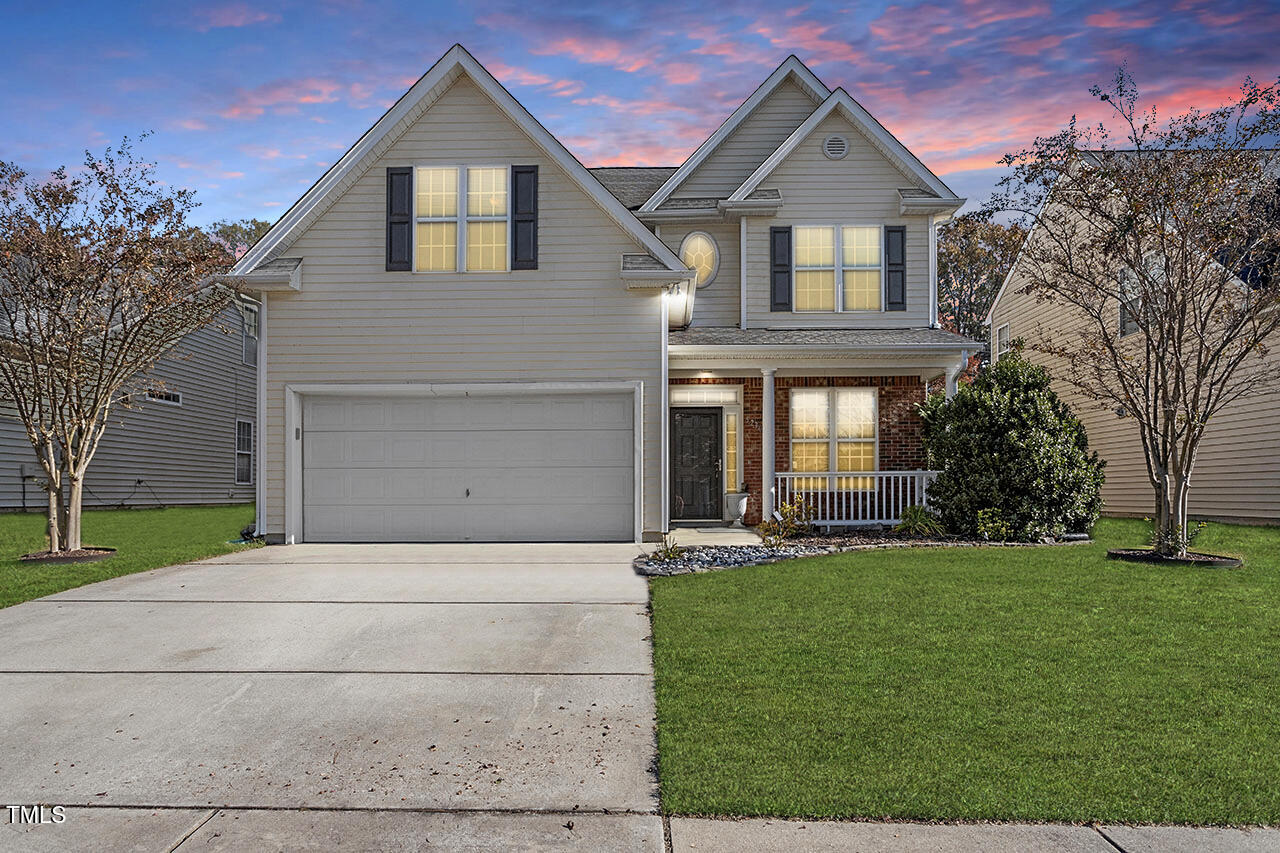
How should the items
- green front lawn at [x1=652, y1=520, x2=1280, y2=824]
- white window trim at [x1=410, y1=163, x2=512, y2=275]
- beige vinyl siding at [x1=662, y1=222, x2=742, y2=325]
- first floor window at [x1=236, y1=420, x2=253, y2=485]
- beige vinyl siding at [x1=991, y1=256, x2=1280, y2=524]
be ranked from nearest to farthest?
green front lawn at [x1=652, y1=520, x2=1280, y2=824] < white window trim at [x1=410, y1=163, x2=512, y2=275] < beige vinyl siding at [x1=991, y1=256, x2=1280, y2=524] < beige vinyl siding at [x1=662, y1=222, x2=742, y2=325] < first floor window at [x1=236, y1=420, x2=253, y2=485]

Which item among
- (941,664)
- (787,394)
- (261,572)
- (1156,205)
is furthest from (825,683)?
(787,394)

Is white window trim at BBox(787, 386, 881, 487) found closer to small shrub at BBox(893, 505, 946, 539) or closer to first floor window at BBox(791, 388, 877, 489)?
first floor window at BBox(791, 388, 877, 489)

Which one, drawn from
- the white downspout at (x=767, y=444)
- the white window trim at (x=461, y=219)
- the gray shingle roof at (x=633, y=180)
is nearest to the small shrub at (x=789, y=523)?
the white downspout at (x=767, y=444)

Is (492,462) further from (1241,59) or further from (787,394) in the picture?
(1241,59)

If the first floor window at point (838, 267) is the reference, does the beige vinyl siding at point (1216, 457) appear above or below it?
below

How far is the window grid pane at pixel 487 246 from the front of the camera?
1368 cm

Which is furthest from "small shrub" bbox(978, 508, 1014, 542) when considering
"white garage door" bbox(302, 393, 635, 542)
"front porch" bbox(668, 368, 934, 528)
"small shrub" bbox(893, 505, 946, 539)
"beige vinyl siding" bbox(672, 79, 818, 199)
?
"beige vinyl siding" bbox(672, 79, 818, 199)

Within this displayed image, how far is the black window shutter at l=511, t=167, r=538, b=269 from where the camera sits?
13586 mm

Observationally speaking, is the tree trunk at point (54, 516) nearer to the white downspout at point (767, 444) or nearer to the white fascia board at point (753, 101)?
the white downspout at point (767, 444)

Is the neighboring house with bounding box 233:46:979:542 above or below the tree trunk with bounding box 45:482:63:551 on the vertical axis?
above

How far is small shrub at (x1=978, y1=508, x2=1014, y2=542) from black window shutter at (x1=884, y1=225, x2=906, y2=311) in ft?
16.3

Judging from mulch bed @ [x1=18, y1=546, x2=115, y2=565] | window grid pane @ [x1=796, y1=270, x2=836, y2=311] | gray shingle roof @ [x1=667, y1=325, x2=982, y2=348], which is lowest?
mulch bed @ [x1=18, y1=546, x2=115, y2=565]

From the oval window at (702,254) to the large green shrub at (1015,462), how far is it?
5.48m

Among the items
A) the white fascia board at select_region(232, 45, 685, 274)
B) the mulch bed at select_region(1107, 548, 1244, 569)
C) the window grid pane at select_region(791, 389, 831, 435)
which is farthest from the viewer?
the window grid pane at select_region(791, 389, 831, 435)
